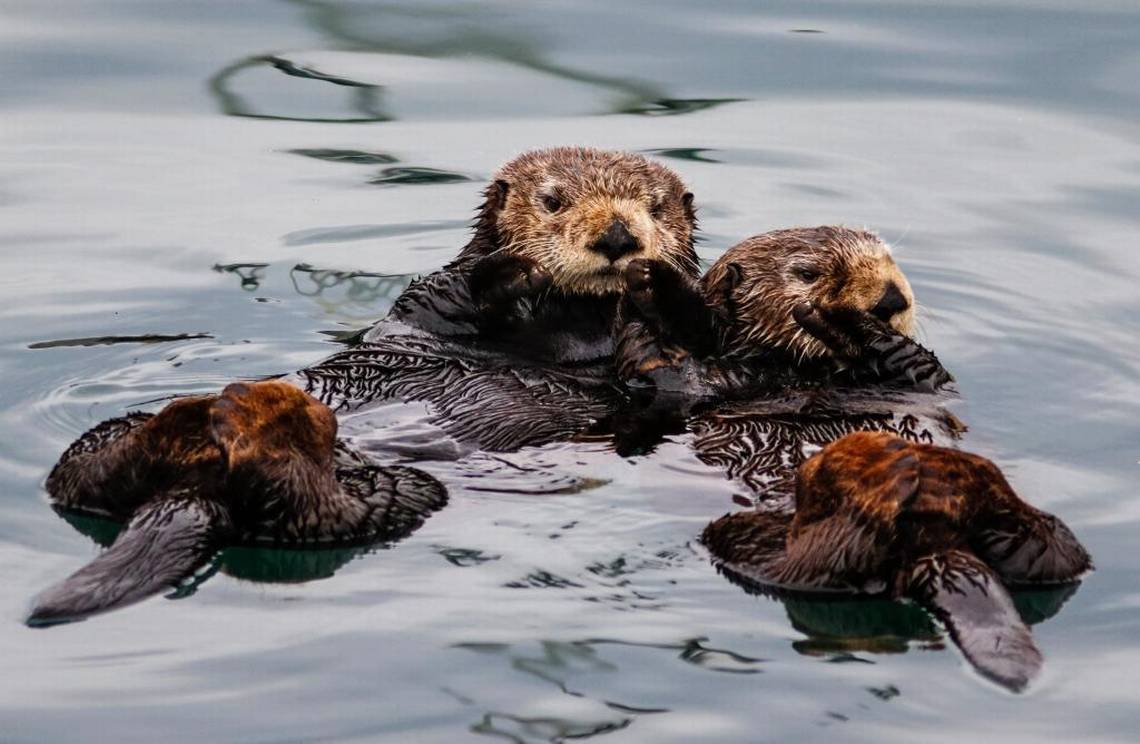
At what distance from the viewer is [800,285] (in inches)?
232

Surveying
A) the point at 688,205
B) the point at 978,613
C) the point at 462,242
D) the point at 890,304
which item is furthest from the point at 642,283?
the point at 462,242

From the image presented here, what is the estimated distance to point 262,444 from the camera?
4215 millimetres

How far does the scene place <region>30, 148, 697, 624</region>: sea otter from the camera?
13.8ft

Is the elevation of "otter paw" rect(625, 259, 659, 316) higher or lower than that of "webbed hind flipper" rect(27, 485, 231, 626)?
higher

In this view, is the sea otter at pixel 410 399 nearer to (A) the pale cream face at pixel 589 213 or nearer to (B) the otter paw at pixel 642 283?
(A) the pale cream face at pixel 589 213

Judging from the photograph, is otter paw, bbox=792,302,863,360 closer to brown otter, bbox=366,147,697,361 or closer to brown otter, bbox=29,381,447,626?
brown otter, bbox=366,147,697,361

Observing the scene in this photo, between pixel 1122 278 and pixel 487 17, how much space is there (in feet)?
13.5

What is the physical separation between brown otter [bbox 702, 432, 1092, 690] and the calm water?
91 mm

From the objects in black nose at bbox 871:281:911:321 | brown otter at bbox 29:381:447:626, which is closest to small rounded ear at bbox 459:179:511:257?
black nose at bbox 871:281:911:321

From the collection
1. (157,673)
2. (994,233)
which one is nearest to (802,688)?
(157,673)

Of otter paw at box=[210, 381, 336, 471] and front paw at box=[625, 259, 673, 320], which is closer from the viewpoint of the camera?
otter paw at box=[210, 381, 336, 471]

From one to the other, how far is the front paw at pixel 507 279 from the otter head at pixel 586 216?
0.56 ft

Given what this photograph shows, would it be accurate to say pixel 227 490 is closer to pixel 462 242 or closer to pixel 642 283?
pixel 642 283

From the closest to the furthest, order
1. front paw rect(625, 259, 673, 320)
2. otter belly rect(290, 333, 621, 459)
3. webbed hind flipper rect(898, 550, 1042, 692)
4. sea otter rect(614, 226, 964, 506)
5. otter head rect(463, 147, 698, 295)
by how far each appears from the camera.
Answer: webbed hind flipper rect(898, 550, 1042, 692)
otter belly rect(290, 333, 621, 459)
sea otter rect(614, 226, 964, 506)
front paw rect(625, 259, 673, 320)
otter head rect(463, 147, 698, 295)
